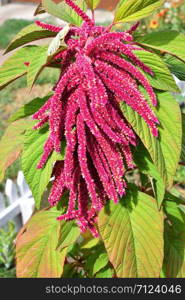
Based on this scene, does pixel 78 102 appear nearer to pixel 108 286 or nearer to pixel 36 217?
pixel 36 217

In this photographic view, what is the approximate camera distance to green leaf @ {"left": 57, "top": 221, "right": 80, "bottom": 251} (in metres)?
1.34

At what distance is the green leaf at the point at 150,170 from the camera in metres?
1.19

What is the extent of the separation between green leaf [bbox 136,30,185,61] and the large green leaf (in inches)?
22.9

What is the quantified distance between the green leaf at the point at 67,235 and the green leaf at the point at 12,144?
0.86ft

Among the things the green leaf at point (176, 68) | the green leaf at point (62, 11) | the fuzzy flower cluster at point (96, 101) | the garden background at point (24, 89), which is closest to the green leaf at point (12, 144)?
the garden background at point (24, 89)

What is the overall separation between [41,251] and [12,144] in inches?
15.1

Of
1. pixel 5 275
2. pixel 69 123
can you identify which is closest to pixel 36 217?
pixel 69 123

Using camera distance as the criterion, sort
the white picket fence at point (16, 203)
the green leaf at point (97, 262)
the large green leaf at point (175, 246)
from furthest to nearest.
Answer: the white picket fence at point (16, 203) < the green leaf at point (97, 262) < the large green leaf at point (175, 246)

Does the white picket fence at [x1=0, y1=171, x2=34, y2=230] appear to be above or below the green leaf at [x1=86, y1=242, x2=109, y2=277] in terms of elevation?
below

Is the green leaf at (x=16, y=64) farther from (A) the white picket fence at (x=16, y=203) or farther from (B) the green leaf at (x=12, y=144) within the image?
(A) the white picket fence at (x=16, y=203)

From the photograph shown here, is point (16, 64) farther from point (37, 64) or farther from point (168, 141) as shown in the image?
point (168, 141)

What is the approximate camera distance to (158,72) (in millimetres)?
1104

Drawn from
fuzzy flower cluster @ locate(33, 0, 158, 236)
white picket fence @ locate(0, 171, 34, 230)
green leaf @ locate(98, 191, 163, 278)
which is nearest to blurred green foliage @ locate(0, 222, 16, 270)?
white picket fence @ locate(0, 171, 34, 230)

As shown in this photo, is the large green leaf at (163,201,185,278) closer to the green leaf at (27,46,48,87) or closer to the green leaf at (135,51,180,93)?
the green leaf at (135,51,180,93)
